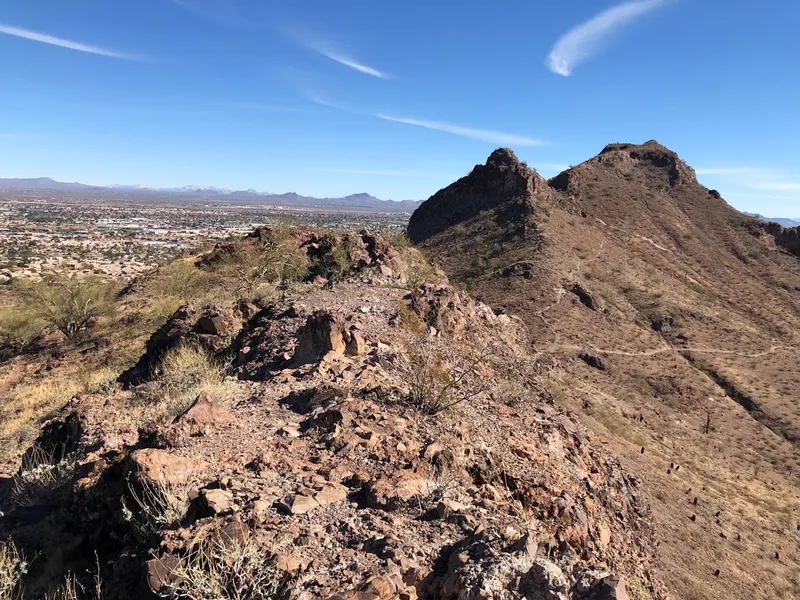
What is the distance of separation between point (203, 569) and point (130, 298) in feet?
71.9

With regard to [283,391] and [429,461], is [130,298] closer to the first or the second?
[283,391]

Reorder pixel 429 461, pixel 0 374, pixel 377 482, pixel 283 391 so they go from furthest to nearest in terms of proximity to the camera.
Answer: pixel 0 374, pixel 283 391, pixel 429 461, pixel 377 482

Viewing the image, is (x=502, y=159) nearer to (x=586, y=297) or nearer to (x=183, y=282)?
(x=586, y=297)

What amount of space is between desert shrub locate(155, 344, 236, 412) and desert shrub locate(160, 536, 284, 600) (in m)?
3.59

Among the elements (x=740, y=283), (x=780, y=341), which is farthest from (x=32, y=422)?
(x=740, y=283)

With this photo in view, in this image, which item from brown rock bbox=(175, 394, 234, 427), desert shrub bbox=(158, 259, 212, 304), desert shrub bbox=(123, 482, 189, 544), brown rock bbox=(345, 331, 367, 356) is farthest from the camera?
desert shrub bbox=(158, 259, 212, 304)

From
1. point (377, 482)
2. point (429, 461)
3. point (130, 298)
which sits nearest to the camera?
point (377, 482)

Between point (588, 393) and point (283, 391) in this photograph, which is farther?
point (588, 393)

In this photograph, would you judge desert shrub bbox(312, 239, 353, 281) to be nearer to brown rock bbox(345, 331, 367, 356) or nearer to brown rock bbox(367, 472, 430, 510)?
brown rock bbox(345, 331, 367, 356)

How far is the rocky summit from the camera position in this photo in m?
4.23

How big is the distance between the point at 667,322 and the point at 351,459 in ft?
142

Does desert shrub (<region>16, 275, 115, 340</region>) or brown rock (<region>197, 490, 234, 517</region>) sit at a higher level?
Result: brown rock (<region>197, 490, 234, 517</region>)

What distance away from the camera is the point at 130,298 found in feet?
74.7

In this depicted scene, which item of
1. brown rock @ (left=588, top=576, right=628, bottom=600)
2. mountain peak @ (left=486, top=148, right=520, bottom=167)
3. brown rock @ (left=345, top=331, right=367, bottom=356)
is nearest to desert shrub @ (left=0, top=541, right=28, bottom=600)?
brown rock @ (left=588, top=576, right=628, bottom=600)
